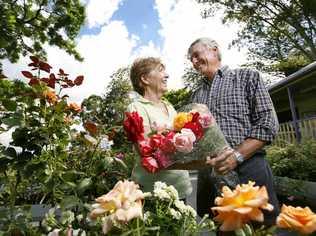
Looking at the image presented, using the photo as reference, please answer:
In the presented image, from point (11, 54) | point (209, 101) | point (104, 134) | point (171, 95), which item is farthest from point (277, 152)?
point (171, 95)

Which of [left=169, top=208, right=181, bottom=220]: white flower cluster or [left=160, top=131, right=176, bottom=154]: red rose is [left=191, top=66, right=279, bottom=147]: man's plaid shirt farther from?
[left=169, top=208, right=181, bottom=220]: white flower cluster

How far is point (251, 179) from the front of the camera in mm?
2516

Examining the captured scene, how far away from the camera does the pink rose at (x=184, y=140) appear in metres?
1.47

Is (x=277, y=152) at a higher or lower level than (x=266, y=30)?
lower

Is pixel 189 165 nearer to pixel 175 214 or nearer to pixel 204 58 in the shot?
pixel 175 214

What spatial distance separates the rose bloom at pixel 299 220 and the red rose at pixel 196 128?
0.63 metres

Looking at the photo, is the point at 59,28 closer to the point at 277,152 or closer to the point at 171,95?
the point at 277,152

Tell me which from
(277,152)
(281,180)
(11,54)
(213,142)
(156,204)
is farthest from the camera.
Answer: (11,54)

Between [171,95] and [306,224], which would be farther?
[171,95]

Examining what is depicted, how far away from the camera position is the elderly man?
100.0 inches

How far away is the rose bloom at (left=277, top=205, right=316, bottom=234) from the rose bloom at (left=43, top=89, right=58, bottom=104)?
1.41m

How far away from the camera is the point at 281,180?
6.86 meters

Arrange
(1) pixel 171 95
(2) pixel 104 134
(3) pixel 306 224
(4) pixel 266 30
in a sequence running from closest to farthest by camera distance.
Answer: (3) pixel 306 224 → (2) pixel 104 134 → (4) pixel 266 30 → (1) pixel 171 95

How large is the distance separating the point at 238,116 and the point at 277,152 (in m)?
6.07
